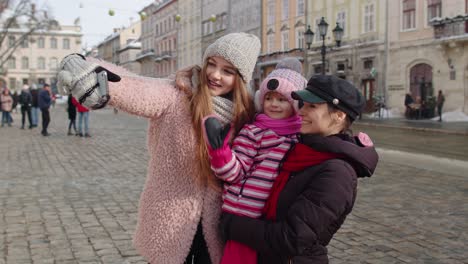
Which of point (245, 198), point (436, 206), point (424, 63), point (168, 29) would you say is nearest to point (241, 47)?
point (245, 198)

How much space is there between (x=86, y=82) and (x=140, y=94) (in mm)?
224

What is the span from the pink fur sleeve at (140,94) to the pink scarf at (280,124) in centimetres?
37

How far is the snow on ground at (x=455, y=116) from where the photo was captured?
78.3ft

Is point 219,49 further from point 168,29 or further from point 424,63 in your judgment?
point 168,29

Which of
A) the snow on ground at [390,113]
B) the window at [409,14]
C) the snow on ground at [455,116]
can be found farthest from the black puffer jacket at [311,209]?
the window at [409,14]

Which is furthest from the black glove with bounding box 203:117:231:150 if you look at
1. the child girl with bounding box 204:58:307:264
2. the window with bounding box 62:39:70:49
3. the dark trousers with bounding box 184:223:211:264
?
the window with bounding box 62:39:70:49

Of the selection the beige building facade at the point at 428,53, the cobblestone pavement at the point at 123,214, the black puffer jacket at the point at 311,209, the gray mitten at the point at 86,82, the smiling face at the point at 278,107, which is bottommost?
A: the cobblestone pavement at the point at 123,214

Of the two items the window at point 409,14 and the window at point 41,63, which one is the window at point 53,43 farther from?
the window at point 409,14

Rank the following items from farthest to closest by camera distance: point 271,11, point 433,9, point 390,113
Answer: point 271,11 < point 390,113 < point 433,9

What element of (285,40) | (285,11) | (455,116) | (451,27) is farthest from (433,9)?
(285,11)

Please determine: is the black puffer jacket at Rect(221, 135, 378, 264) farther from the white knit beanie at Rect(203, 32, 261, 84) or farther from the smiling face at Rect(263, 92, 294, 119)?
the white knit beanie at Rect(203, 32, 261, 84)

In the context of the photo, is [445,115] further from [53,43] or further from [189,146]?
[53,43]

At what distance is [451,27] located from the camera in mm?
24641

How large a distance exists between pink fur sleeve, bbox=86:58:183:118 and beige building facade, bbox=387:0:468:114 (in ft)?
81.7
